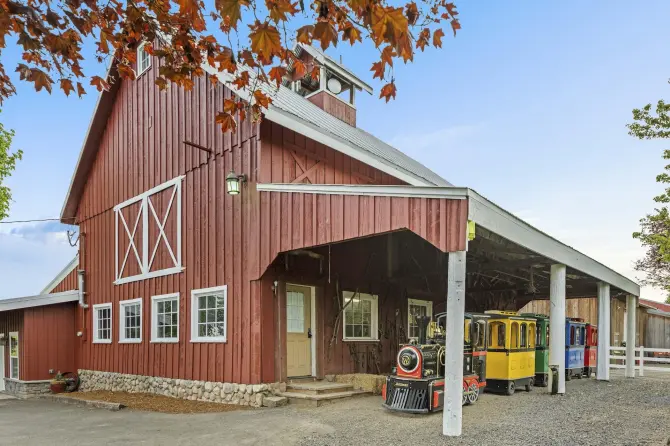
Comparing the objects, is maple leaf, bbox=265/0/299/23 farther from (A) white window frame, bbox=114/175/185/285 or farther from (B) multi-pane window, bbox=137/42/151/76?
(B) multi-pane window, bbox=137/42/151/76

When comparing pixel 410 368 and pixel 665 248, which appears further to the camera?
pixel 665 248

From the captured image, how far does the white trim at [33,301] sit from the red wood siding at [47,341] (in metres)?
0.31

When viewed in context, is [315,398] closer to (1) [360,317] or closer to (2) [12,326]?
(1) [360,317]

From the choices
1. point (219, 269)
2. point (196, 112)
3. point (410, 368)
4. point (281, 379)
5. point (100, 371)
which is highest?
point (196, 112)

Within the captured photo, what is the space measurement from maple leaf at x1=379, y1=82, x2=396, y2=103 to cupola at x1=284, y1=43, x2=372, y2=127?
1137cm

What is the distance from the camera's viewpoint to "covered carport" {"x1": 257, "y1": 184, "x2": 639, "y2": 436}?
7.05 m

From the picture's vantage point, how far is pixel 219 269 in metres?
11.3

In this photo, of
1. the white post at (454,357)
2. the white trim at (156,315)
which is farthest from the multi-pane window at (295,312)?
the white post at (454,357)

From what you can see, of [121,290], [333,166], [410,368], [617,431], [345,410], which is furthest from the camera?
[121,290]

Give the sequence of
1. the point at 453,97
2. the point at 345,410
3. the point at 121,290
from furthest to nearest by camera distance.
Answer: the point at 121,290
the point at 453,97
the point at 345,410

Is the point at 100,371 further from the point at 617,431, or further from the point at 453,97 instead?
the point at 617,431

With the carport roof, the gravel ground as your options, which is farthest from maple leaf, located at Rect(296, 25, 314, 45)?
the gravel ground

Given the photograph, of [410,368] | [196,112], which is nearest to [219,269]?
[196,112]

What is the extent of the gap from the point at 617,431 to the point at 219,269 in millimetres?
7566
